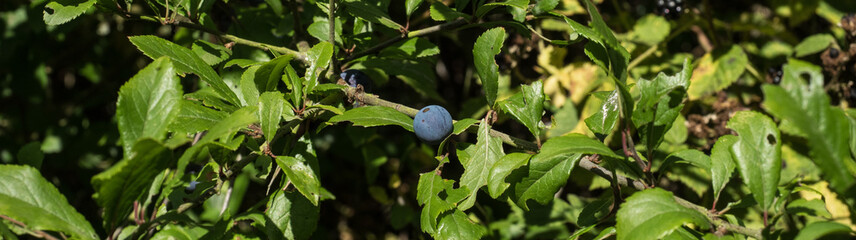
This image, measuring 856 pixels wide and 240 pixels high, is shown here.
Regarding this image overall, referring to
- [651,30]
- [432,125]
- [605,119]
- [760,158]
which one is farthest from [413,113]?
[651,30]

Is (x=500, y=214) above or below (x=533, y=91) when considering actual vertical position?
below

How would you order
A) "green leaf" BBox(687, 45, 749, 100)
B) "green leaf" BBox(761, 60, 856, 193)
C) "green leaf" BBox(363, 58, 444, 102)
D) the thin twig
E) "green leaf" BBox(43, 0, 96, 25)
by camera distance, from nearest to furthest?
"green leaf" BBox(761, 60, 856, 193) → "green leaf" BBox(43, 0, 96, 25) → the thin twig → "green leaf" BBox(363, 58, 444, 102) → "green leaf" BBox(687, 45, 749, 100)

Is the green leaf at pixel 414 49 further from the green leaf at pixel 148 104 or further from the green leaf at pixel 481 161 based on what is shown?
the green leaf at pixel 148 104

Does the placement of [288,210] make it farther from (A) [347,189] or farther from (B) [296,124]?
(A) [347,189]

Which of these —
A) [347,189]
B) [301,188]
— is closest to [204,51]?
[301,188]

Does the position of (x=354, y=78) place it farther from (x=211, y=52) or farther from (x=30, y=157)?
(x=30, y=157)

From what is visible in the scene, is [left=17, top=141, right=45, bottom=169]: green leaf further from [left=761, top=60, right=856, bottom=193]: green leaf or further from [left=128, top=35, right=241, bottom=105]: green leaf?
[left=761, top=60, right=856, bottom=193]: green leaf

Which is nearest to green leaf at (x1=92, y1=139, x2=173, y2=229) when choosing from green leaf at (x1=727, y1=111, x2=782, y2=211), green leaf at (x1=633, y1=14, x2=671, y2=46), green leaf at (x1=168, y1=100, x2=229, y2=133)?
green leaf at (x1=168, y1=100, x2=229, y2=133)
